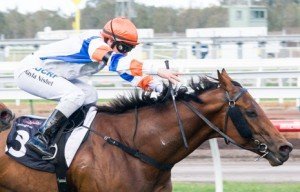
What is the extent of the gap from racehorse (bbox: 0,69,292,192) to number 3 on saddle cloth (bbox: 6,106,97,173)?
0.16 feet

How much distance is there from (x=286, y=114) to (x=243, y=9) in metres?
30.7

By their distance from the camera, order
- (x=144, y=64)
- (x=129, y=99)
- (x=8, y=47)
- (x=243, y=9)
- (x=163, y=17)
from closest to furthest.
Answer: (x=144, y=64)
(x=129, y=99)
(x=8, y=47)
(x=243, y=9)
(x=163, y=17)

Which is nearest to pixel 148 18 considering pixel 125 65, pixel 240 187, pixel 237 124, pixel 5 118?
pixel 240 187

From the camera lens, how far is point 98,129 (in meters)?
6.68

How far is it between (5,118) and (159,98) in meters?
1.26

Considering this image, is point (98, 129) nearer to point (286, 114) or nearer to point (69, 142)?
point (69, 142)

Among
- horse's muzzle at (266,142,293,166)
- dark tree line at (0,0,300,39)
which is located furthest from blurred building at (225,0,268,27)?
horse's muzzle at (266,142,293,166)

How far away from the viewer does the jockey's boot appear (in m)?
6.61

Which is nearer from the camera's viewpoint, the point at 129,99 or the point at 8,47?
the point at 129,99

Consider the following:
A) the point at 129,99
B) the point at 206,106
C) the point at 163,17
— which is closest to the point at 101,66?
the point at 129,99

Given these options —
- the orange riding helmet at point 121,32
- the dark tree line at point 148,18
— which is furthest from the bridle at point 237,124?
the dark tree line at point 148,18

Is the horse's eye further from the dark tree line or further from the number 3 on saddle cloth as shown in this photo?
the dark tree line

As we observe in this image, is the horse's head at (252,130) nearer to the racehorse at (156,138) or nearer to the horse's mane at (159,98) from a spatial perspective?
the racehorse at (156,138)

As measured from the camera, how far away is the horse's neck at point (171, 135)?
21.7 ft
